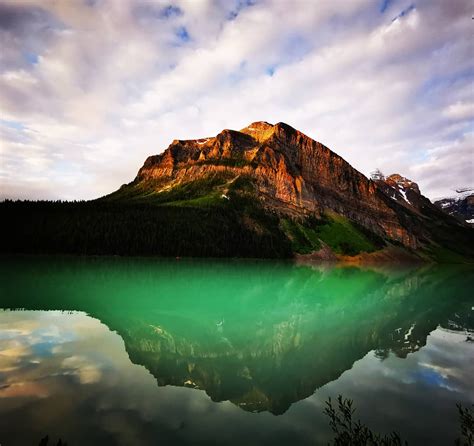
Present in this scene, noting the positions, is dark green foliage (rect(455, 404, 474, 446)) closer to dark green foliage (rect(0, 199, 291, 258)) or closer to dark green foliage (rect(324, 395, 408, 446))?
dark green foliage (rect(324, 395, 408, 446))

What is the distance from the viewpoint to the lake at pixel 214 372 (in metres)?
13.0

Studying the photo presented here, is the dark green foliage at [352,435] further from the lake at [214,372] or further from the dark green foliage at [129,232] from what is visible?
the dark green foliage at [129,232]

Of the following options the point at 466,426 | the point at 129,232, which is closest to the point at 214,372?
the point at 466,426

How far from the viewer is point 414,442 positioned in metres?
13.0

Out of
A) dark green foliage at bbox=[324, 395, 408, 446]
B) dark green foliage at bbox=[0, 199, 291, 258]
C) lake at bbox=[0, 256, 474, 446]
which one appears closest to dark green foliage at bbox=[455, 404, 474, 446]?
lake at bbox=[0, 256, 474, 446]

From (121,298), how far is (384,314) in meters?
30.9

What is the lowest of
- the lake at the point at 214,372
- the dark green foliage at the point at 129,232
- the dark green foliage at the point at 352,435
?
the lake at the point at 214,372

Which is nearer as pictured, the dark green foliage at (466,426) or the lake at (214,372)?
the dark green foliage at (466,426)

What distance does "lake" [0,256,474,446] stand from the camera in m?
13.0

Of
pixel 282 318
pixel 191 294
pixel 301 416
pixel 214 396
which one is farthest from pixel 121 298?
pixel 301 416

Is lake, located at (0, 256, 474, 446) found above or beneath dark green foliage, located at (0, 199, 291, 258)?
beneath

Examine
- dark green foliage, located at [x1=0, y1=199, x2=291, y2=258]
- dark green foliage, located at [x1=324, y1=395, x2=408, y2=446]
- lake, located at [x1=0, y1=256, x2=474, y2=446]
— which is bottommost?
lake, located at [x1=0, y1=256, x2=474, y2=446]

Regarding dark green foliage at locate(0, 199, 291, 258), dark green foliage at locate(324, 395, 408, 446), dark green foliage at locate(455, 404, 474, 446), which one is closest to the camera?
dark green foliage at locate(455, 404, 474, 446)

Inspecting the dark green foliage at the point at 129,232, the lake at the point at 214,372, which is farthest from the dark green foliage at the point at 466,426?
the dark green foliage at the point at 129,232
